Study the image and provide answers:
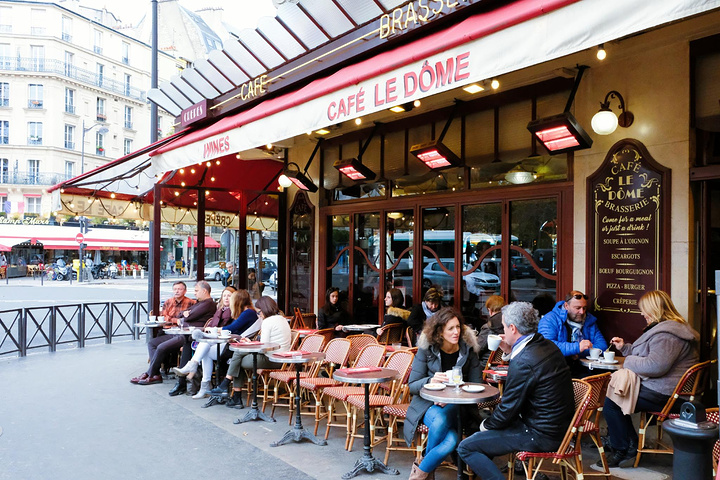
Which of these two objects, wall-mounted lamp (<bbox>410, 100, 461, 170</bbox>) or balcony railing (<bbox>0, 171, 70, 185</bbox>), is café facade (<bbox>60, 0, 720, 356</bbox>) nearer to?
wall-mounted lamp (<bbox>410, 100, 461, 170</bbox>)

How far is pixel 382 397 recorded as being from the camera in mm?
5527

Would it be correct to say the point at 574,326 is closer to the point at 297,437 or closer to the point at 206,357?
the point at 297,437

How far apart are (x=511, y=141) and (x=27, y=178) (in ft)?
142

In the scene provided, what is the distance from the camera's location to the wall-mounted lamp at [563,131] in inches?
225

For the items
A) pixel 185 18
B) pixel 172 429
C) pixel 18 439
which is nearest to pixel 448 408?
pixel 172 429

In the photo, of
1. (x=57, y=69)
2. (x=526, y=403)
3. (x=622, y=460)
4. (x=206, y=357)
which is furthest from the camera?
(x=57, y=69)

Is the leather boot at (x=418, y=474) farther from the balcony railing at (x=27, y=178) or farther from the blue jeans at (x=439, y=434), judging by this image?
the balcony railing at (x=27, y=178)

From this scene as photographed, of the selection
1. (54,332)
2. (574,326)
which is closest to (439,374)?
(574,326)

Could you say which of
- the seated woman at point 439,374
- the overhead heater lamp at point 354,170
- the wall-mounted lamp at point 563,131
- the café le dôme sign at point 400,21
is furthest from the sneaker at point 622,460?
the overhead heater lamp at point 354,170

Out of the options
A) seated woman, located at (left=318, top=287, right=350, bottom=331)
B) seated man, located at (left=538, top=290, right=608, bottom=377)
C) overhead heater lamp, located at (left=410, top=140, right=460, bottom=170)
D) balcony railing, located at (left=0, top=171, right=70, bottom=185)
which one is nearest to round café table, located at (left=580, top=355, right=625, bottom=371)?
seated man, located at (left=538, top=290, right=608, bottom=377)

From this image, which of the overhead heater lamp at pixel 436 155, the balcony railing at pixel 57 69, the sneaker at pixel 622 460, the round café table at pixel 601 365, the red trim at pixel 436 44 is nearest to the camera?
the red trim at pixel 436 44

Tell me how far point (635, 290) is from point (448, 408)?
267 cm

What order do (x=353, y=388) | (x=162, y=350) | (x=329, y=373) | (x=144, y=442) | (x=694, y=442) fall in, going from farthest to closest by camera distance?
(x=162, y=350) < (x=329, y=373) < (x=353, y=388) < (x=144, y=442) < (x=694, y=442)

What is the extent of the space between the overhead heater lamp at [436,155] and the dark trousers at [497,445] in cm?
404
